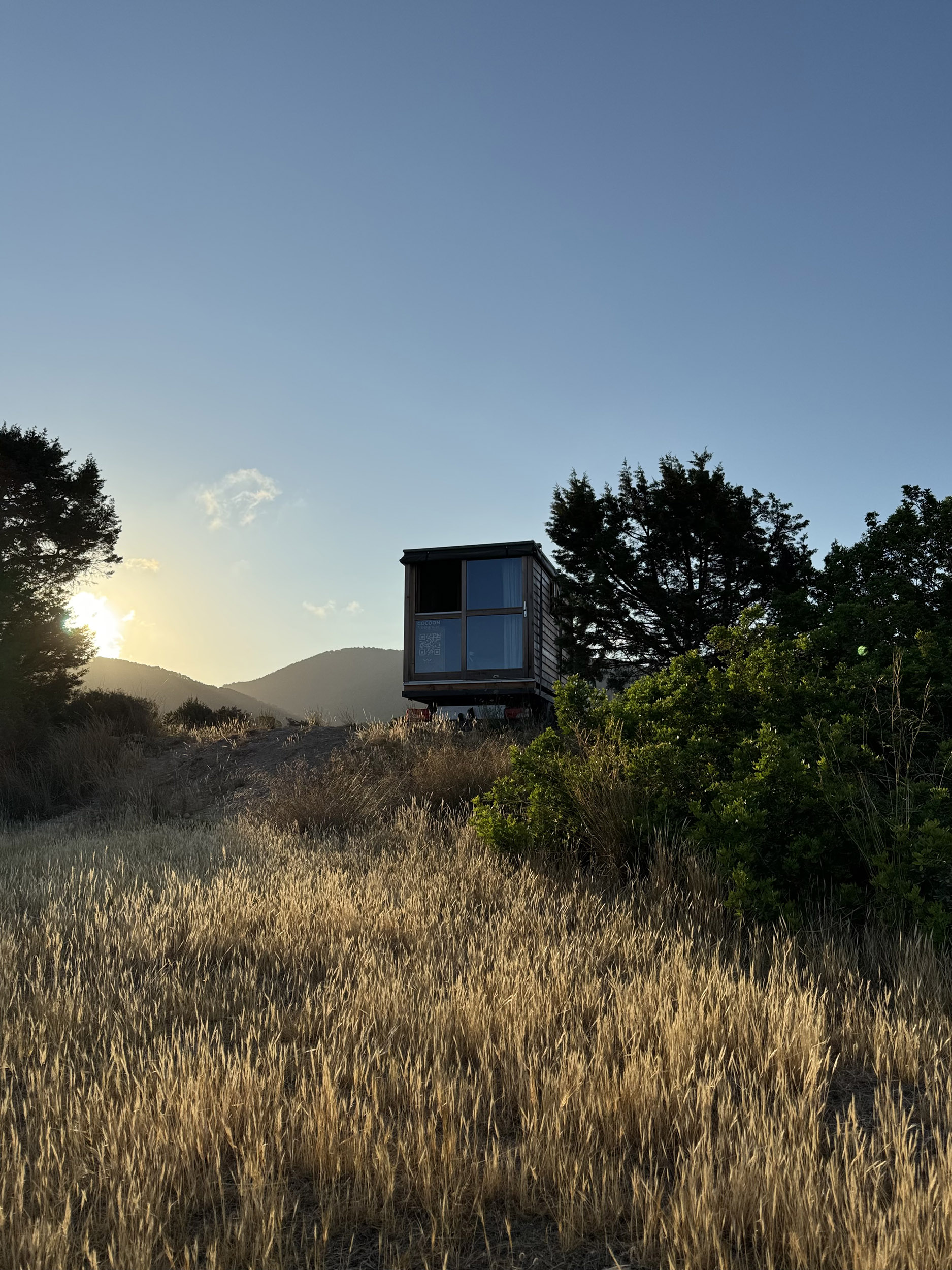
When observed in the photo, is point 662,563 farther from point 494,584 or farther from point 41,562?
point 41,562

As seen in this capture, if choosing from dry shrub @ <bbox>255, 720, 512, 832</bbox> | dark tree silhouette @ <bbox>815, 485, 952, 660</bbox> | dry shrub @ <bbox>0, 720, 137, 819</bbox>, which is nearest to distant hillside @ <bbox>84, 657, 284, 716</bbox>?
dry shrub @ <bbox>0, 720, 137, 819</bbox>

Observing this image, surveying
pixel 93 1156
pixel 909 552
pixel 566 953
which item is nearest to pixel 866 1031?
pixel 566 953

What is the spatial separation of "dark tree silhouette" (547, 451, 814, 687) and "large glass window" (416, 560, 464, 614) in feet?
8.80

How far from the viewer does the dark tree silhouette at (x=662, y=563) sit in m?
12.8

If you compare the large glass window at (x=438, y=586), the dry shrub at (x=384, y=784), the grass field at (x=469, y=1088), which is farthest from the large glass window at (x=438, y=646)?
the grass field at (x=469, y=1088)

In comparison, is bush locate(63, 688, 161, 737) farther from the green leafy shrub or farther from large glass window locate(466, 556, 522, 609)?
large glass window locate(466, 556, 522, 609)

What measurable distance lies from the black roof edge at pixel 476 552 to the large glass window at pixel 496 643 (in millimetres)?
1110

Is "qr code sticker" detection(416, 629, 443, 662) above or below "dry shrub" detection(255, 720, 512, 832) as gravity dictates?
above

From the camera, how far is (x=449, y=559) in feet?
52.6

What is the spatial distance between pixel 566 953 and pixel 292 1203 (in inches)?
84.2

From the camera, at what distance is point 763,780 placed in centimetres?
537

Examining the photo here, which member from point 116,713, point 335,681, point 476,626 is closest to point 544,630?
point 476,626

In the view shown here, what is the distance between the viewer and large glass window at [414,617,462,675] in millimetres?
16062

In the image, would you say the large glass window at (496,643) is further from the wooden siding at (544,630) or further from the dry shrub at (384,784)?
the dry shrub at (384,784)
